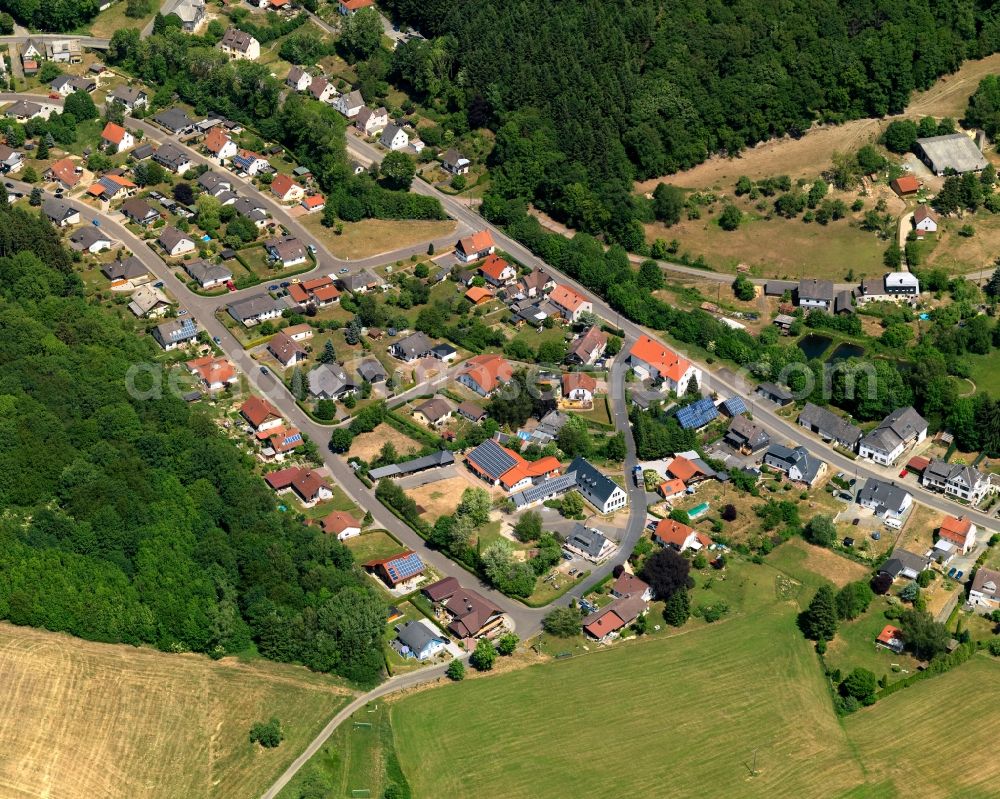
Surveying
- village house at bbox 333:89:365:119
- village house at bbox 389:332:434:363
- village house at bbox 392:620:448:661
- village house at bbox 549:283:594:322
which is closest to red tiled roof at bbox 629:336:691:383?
village house at bbox 549:283:594:322

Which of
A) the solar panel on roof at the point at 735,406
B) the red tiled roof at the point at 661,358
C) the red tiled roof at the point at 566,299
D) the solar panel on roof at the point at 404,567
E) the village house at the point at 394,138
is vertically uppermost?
the village house at the point at 394,138

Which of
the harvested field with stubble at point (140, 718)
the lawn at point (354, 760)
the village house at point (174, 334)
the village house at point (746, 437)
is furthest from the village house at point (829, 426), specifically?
the village house at point (174, 334)

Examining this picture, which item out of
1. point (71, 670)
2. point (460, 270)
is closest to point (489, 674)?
point (71, 670)

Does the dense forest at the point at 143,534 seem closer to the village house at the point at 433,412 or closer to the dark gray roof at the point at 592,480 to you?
the village house at the point at 433,412

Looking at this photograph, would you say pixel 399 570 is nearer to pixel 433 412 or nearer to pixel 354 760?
pixel 354 760

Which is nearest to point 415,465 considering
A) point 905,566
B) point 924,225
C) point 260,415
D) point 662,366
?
point 260,415

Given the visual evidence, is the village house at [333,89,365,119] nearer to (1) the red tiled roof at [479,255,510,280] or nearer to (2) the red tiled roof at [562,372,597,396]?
(1) the red tiled roof at [479,255,510,280]

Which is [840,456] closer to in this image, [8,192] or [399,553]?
[399,553]
